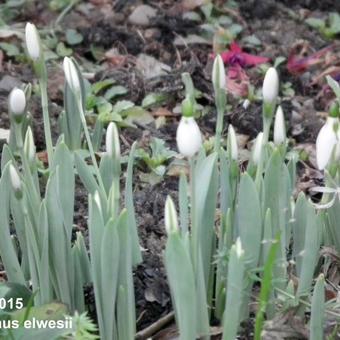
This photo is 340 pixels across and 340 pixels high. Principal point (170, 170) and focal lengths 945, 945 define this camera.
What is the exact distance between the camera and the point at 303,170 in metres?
3.09

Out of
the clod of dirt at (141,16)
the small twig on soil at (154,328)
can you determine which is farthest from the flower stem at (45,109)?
the clod of dirt at (141,16)

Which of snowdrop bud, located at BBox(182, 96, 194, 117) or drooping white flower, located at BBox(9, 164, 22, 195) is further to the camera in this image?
drooping white flower, located at BBox(9, 164, 22, 195)

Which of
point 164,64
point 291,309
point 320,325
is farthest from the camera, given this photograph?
point 164,64

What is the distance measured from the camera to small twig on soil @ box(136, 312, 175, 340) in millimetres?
2125

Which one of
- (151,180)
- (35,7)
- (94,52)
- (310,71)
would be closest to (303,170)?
(151,180)

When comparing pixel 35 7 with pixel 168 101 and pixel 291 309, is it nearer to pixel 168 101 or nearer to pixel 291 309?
pixel 168 101

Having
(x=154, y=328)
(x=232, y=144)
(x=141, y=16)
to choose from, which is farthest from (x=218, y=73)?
(x=141, y=16)

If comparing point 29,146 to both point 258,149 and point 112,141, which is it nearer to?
point 112,141

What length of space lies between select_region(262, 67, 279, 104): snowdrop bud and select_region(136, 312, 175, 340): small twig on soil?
0.55m

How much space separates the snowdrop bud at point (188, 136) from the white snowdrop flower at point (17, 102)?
41 cm

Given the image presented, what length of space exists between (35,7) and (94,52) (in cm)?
55

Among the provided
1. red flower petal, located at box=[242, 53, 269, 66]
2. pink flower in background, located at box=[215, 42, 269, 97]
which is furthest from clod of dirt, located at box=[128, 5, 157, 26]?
red flower petal, located at box=[242, 53, 269, 66]

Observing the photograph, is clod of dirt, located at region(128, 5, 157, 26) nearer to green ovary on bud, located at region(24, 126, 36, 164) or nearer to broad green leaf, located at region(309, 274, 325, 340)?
green ovary on bud, located at region(24, 126, 36, 164)

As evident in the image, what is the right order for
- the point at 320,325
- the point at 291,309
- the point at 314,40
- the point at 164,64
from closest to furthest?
the point at 320,325
the point at 291,309
the point at 164,64
the point at 314,40
